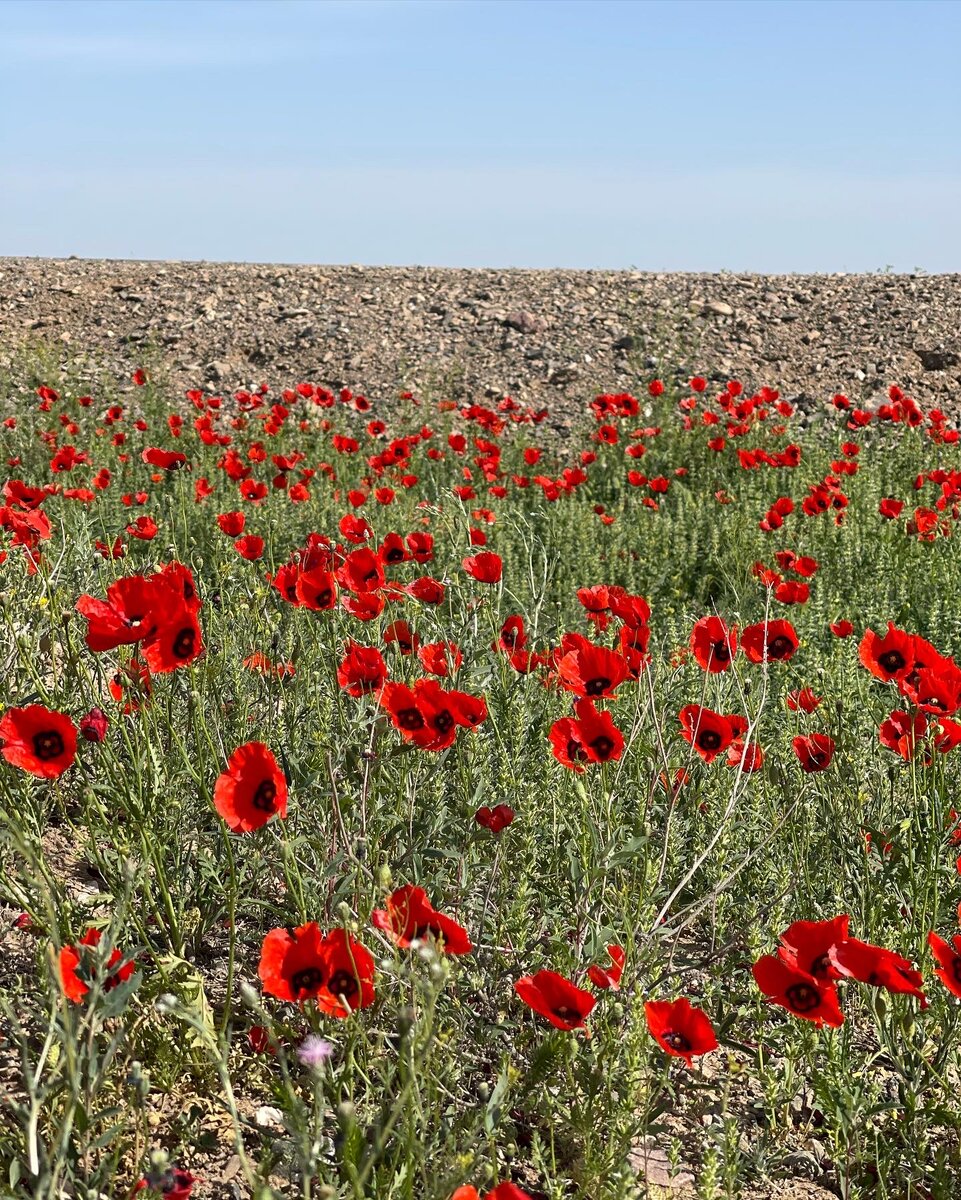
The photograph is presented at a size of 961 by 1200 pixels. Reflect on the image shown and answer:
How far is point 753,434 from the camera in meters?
8.75

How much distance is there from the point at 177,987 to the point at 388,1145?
45 centimetres

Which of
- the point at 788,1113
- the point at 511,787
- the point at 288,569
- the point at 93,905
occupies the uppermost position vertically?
the point at 288,569

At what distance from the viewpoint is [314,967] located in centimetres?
172

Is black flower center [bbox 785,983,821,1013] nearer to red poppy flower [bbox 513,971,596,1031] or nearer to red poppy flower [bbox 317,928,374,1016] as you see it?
red poppy flower [bbox 513,971,596,1031]

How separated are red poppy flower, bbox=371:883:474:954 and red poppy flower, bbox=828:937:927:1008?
0.57 m

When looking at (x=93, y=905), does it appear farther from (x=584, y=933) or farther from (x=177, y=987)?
(x=584, y=933)

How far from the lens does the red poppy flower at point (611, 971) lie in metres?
1.90

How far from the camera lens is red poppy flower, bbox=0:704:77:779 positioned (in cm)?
204

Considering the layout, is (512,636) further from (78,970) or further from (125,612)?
(78,970)

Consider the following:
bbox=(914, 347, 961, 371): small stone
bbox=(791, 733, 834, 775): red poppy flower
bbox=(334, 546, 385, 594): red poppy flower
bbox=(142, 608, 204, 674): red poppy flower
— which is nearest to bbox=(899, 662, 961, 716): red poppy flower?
bbox=(791, 733, 834, 775): red poppy flower

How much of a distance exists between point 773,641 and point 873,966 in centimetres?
122

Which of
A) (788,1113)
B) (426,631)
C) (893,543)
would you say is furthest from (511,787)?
(893,543)

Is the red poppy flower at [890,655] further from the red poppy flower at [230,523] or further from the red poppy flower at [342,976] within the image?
the red poppy flower at [230,523]

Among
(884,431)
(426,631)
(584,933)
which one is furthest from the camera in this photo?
(884,431)
